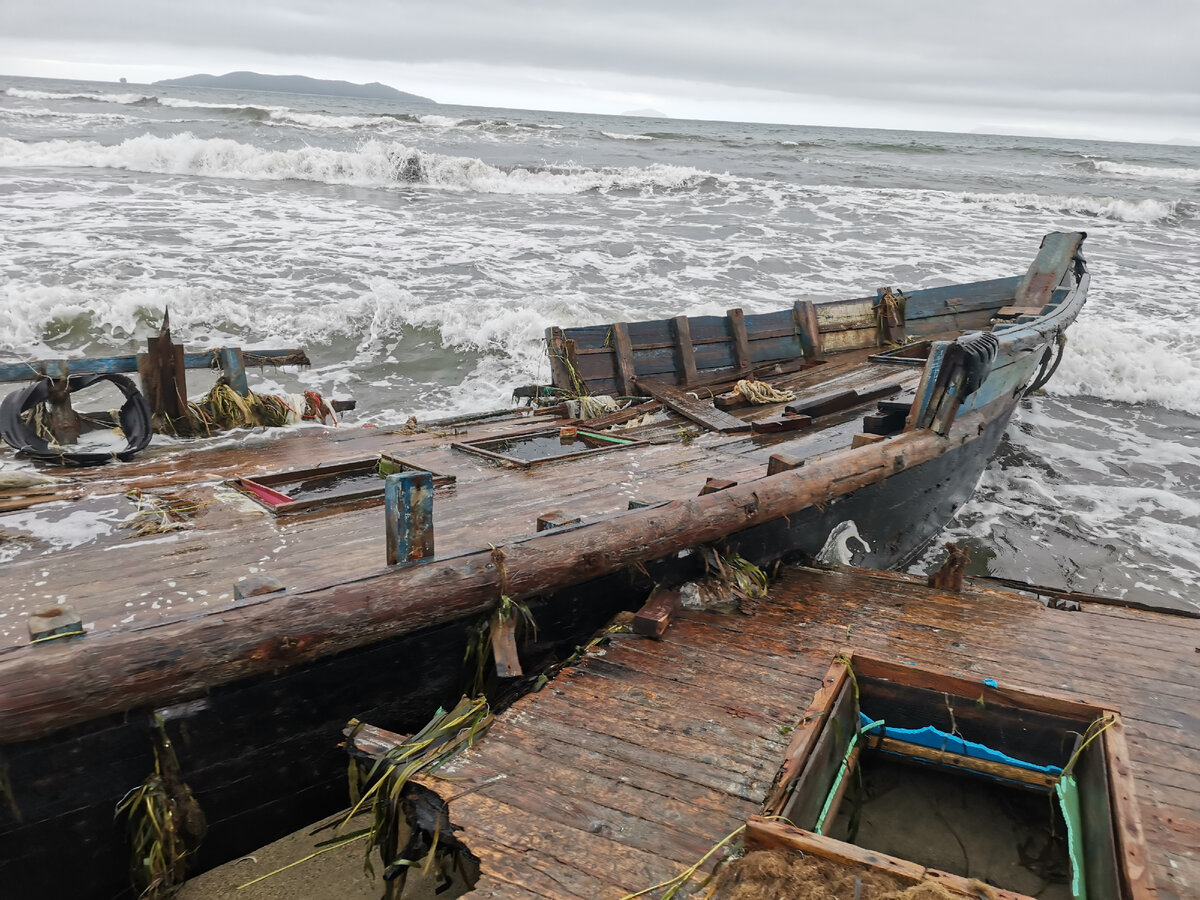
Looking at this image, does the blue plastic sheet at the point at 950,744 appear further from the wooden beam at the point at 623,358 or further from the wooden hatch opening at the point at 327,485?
the wooden beam at the point at 623,358

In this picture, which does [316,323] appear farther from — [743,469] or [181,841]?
[181,841]

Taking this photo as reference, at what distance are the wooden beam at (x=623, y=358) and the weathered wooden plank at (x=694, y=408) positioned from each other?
110 millimetres

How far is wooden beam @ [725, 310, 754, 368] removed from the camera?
862 cm

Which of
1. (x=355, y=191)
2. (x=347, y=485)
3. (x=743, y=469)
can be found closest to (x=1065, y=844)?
(x=743, y=469)

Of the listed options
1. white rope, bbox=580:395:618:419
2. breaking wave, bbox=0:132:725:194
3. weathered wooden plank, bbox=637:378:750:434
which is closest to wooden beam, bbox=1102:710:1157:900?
weathered wooden plank, bbox=637:378:750:434

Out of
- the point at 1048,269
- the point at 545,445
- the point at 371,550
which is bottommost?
the point at 545,445

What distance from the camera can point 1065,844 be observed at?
346cm

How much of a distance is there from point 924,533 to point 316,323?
34.5 ft

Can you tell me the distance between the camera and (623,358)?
7945 mm

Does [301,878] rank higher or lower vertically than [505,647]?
lower

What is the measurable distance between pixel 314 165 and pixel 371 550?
2866 centimetres

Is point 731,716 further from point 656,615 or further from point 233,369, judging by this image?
point 233,369

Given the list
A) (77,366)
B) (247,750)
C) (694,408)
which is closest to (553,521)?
(247,750)

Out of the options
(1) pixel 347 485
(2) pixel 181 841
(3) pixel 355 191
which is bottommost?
(2) pixel 181 841
